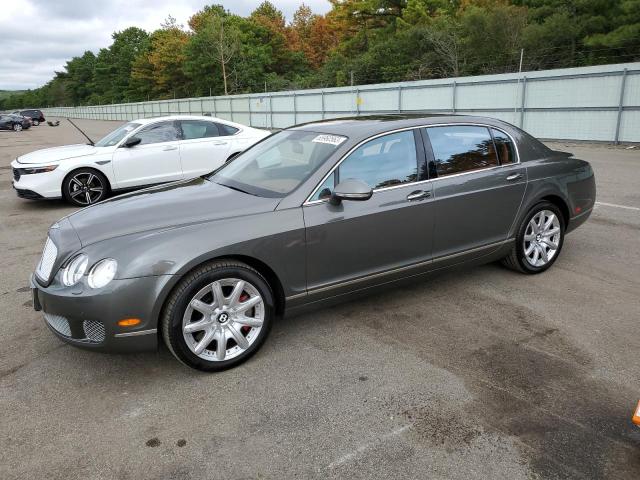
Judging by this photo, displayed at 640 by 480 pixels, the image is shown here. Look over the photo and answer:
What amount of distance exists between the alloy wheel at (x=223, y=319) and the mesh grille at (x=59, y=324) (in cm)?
68

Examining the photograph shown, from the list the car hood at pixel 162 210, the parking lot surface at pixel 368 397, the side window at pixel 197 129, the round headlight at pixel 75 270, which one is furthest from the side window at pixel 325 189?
the side window at pixel 197 129

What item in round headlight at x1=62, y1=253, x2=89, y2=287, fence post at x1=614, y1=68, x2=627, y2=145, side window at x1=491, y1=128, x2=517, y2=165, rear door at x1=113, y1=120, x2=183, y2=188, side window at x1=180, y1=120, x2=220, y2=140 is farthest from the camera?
fence post at x1=614, y1=68, x2=627, y2=145

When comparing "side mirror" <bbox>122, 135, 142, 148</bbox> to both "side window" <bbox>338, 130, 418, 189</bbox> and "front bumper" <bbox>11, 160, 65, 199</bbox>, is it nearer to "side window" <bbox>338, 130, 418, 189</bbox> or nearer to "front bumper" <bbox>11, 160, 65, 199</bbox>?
"front bumper" <bbox>11, 160, 65, 199</bbox>

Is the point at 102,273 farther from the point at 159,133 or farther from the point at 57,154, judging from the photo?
the point at 57,154

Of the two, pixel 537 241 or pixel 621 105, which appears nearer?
pixel 537 241

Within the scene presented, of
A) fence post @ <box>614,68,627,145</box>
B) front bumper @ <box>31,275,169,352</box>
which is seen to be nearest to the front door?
front bumper @ <box>31,275,169,352</box>

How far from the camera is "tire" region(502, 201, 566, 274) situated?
4.75 meters

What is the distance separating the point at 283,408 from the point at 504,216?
266 cm

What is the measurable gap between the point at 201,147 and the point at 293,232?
21.1 feet

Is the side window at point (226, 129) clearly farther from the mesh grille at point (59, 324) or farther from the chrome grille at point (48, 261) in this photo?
the mesh grille at point (59, 324)

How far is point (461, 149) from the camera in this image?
4.32m

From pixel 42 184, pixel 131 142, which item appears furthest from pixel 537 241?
pixel 42 184

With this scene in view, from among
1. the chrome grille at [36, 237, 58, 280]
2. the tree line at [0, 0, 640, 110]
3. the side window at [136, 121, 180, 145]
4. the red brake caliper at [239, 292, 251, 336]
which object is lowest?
the red brake caliper at [239, 292, 251, 336]

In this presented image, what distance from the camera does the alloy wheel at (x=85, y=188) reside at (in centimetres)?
857
